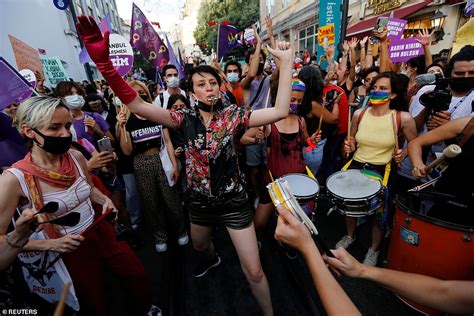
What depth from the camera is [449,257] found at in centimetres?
178

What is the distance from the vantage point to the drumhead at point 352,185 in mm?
2480

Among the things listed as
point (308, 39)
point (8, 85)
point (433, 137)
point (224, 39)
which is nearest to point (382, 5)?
point (308, 39)

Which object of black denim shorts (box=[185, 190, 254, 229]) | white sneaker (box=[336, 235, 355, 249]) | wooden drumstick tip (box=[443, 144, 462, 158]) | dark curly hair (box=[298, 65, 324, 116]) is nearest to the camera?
wooden drumstick tip (box=[443, 144, 462, 158])

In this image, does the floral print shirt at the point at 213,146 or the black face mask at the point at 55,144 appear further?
the floral print shirt at the point at 213,146

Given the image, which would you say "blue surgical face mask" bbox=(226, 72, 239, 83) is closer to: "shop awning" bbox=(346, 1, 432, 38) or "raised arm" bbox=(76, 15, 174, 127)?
"raised arm" bbox=(76, 15, 174, 127)

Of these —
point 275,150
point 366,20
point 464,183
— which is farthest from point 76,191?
point 366,20

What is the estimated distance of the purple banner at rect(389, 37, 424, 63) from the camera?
4.81 m

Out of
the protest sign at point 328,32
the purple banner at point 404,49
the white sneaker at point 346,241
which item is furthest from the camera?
the protest sign at point 328,32

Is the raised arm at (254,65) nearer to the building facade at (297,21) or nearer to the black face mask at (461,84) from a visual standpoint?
the black face mask at (461,84)

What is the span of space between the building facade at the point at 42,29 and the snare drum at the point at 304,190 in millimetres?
8292

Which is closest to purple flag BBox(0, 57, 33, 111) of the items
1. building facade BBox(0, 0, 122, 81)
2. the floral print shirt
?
the floral print shirt

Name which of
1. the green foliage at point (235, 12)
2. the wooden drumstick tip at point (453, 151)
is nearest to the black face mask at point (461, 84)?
the wooden drumstick tip at point (453, 151)

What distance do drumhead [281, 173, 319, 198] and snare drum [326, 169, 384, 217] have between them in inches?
7.0

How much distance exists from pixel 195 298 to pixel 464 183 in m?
2.70
